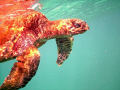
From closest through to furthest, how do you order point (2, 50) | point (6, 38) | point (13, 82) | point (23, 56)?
point (13, 82) → point (23, 56) → point (2, 50) → point (6, 38)

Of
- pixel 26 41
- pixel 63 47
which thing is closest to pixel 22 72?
pixel 26 41

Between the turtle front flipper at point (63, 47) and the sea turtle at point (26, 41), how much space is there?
1159mm

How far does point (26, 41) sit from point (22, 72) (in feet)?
3.04

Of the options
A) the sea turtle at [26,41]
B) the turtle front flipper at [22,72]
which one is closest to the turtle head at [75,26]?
the sea turtle at [26,41]

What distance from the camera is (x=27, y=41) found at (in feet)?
9.27

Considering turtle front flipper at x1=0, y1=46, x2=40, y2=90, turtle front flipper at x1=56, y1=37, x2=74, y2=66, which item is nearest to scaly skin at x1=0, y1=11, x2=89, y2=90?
turtle front flipper at x1=0, y1=46, x2=40, y2=90

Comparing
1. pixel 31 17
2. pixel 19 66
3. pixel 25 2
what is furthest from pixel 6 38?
pixel 25 2

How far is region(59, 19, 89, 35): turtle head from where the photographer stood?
3.19m

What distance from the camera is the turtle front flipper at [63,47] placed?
4534 millimetres

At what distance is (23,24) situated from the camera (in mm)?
3330

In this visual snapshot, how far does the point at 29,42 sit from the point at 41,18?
1.14 m

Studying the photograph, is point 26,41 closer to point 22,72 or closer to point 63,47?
point 22,72

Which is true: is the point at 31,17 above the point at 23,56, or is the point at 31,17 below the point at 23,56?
above

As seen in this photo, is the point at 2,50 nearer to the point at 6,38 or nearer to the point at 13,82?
the point at 6,38
